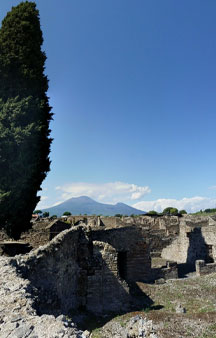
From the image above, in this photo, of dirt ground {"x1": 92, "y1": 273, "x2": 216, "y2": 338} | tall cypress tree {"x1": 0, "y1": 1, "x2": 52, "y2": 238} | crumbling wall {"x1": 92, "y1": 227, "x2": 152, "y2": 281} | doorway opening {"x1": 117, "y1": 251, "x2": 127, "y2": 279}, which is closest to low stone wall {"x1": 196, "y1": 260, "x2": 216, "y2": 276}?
dirt ground {"x1": 92, "y1": 273, "x2": 216, "y2": 338}

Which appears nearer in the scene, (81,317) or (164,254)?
(81,317)

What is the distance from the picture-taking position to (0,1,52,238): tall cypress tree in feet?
50.4

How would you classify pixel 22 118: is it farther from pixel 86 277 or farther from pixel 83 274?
pixel 86 277

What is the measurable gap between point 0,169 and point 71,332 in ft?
44.0

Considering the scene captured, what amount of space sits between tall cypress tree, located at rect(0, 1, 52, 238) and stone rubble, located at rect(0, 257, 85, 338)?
32.6 ft

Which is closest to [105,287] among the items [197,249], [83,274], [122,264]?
[83,274]

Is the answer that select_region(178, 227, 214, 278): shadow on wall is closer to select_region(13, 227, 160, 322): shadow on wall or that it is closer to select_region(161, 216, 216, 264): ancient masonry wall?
select_region(161, 216, 216, 264): ancient masonry wall

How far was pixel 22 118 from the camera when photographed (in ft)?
52.6

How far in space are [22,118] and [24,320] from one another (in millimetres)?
13859

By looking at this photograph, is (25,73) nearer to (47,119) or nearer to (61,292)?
(47,119)

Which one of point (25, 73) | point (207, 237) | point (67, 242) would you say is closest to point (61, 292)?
point (67, 242)

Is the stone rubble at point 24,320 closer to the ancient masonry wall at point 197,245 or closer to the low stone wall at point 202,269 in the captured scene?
the low stone wall at point 202,269

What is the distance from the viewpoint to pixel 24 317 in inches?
166

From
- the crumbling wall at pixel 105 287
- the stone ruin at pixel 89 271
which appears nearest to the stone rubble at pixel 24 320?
the stone ruin at pixel 89 271
